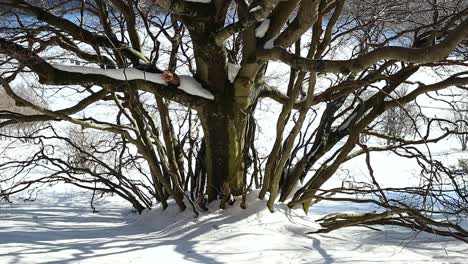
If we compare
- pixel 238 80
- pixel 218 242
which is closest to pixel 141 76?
pixel 238 80

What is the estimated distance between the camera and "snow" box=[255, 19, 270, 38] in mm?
4219

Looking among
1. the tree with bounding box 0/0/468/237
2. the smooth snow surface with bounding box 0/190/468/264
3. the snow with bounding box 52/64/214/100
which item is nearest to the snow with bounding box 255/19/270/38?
the tree with bounding box 0/0/468/237

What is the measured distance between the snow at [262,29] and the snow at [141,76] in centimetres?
80

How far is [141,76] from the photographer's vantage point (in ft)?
14.3

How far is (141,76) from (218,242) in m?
1.75

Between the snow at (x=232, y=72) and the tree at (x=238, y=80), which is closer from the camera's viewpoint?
the tree at (x=238, y=80)

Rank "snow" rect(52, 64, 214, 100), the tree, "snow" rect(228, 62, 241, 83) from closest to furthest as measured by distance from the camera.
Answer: the tree, "snow" rect(52, 64, 214, 100), "snow" rect(228, 62, 241, 83)

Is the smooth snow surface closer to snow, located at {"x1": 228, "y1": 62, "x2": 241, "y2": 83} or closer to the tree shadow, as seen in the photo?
the tree shadow

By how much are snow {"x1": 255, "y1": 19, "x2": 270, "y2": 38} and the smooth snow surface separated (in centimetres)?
172

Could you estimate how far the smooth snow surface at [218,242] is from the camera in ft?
11.0

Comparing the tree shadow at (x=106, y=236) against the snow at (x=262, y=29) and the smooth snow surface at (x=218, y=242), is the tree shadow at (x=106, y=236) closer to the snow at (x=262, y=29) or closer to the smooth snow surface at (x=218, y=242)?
the smooth snow surface at (x=218, y=242)

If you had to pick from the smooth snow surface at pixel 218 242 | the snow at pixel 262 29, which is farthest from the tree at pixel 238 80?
the smooth snow surface at pixel 218 242

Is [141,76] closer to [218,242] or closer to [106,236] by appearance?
[106,236]

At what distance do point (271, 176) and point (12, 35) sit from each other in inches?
133
